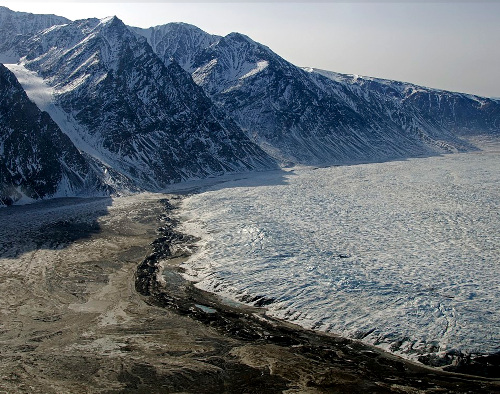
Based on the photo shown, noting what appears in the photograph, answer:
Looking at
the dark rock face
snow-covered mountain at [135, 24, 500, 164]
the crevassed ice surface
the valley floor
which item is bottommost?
the valley floor

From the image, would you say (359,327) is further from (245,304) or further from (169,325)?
(169,325)

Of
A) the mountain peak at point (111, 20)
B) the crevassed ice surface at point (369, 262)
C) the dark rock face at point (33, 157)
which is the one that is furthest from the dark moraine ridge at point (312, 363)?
the mountain peak at point (111, 20)

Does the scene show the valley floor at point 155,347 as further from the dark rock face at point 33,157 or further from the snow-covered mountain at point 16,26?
the snow-covered mountain at point 16,26

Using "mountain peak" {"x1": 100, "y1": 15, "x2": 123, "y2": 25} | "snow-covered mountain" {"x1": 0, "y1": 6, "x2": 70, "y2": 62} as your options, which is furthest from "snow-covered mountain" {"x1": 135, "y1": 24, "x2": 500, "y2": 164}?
"snow-covered mountain" {"x1": 0, "y1": 6, "x2": 70, "y2": 62}

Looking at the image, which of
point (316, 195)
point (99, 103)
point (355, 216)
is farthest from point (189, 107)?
point (355, 216)

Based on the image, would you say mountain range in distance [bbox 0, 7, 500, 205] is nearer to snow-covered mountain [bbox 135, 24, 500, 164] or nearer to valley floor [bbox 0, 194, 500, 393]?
snow-covered mountain [bbox 135, 24, 500, 164]

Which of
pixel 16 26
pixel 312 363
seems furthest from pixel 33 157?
pixel 16 26
